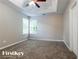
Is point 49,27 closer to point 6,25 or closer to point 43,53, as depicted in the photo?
point 6,25

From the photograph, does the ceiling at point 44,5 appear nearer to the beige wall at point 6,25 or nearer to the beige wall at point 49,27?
the beige wall at point 6,25

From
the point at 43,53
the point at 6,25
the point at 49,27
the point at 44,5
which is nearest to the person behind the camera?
the point at 43,53

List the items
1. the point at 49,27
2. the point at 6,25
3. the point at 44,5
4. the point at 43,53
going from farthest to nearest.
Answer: the point at 49,27
the point at 44,5
the point at 6,25
the point at 43,53

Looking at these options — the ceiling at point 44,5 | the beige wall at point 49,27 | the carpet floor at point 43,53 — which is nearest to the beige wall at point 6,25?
the ceiling at point 44,5

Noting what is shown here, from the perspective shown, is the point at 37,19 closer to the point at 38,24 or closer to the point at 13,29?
the point at 38,24

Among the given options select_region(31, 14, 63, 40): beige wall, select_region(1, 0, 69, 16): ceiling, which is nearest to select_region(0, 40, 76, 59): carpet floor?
select_region(1, 0, 69, 16): ceiling

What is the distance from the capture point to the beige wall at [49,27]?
7.12m

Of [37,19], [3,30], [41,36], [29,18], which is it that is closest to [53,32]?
[41,36]

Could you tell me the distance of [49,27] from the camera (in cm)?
731

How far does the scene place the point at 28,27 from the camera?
7.64 metres

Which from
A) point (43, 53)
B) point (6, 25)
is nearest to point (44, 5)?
point (6, 25)

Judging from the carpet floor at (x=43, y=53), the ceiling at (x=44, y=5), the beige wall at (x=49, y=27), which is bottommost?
the carpet floor at (x=43, y=53)

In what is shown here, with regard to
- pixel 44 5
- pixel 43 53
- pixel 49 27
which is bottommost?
pixel 43 53

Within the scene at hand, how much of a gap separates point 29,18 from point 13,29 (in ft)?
9.88
